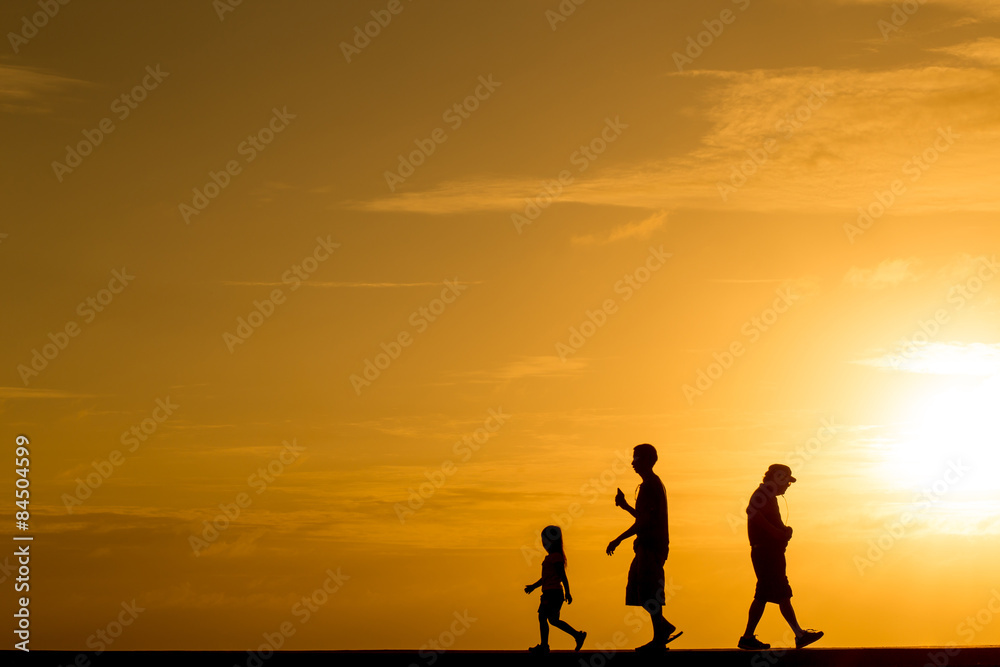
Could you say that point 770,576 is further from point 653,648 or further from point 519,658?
point 519,658

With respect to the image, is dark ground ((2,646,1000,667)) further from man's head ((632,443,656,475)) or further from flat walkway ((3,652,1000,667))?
man's head ((632,443,656,475))

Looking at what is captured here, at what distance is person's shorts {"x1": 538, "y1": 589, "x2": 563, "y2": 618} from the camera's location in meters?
15.9

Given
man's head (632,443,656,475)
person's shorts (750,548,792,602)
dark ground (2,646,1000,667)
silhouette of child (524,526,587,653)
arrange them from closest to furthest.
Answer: dark ground (2,646,1000,667) < man's head (632,443,656,475) < person's shorts (750,548,792,602) < silhouette of child (524,526,587,653)

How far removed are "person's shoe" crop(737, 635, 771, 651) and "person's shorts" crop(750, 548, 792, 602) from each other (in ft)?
1.54

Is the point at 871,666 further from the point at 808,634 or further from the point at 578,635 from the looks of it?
the point at 578,635

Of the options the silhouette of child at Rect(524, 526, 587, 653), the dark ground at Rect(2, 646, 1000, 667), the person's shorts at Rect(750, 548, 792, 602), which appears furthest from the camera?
the silhouette of child at Rect(524, 526, 587, 653)

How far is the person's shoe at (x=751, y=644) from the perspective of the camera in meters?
14.7

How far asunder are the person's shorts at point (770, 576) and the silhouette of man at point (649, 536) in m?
1.25

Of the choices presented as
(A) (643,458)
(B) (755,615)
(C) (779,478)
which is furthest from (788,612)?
(A) (643,458)

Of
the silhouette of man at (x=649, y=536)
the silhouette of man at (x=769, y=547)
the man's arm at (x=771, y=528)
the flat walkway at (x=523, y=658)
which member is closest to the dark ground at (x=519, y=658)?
the flat walkway at (x=523, y=658)

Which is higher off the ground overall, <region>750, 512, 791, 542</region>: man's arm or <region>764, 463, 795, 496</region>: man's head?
<region>764, 463, 795, 496</region>: man's head

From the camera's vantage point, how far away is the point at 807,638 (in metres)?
14.7

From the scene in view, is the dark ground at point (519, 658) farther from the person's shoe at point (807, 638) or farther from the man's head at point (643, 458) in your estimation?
the man's head at point (643, 458)

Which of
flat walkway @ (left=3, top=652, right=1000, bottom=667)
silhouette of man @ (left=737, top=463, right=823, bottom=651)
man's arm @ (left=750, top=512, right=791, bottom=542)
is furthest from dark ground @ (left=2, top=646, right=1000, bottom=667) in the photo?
man's arm @ (left=750, top=512, right=791, bottom=542)
